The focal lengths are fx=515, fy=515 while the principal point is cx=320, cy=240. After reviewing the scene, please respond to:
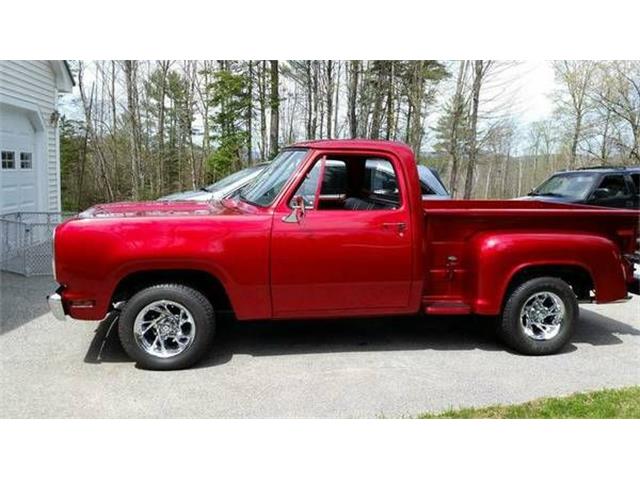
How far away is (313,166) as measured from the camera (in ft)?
15.9

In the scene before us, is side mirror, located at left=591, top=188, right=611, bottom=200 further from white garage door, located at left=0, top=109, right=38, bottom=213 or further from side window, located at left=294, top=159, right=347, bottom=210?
white garage door, located at left=0, top=109, right=38, bottom=213

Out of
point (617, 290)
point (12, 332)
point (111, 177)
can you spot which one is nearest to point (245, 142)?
point (111, 177)

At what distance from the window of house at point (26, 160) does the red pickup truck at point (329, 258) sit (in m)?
7.16

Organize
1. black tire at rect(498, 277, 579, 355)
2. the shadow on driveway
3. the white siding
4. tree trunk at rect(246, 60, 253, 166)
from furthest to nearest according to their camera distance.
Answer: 1. tree trunk at rect(246, 60, 253, 166)
2. the white siding
3. the shadow on driveway
4. black tire at rect(498, 277, 579, 355)

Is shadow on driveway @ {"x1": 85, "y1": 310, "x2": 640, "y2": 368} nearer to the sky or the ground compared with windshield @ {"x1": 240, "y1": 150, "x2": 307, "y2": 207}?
nearer to the ground

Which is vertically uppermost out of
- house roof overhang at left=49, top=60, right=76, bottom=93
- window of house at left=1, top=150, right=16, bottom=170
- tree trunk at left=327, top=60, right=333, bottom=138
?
tree trunk at left=327, top=60, right=333, bottom=138

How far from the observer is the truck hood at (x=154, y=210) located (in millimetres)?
4699

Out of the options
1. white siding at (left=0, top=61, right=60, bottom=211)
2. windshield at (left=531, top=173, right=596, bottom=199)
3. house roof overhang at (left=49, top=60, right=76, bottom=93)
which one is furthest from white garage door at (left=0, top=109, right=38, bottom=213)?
windshield at (left=531, top=173, right=596, bottom=199)

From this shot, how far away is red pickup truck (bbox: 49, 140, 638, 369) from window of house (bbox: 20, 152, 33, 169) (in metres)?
7.16

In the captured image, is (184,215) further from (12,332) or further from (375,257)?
(12,332)

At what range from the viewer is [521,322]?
512cm

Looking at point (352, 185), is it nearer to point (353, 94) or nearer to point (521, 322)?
point (521, 322)

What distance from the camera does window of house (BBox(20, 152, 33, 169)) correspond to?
11.1m
